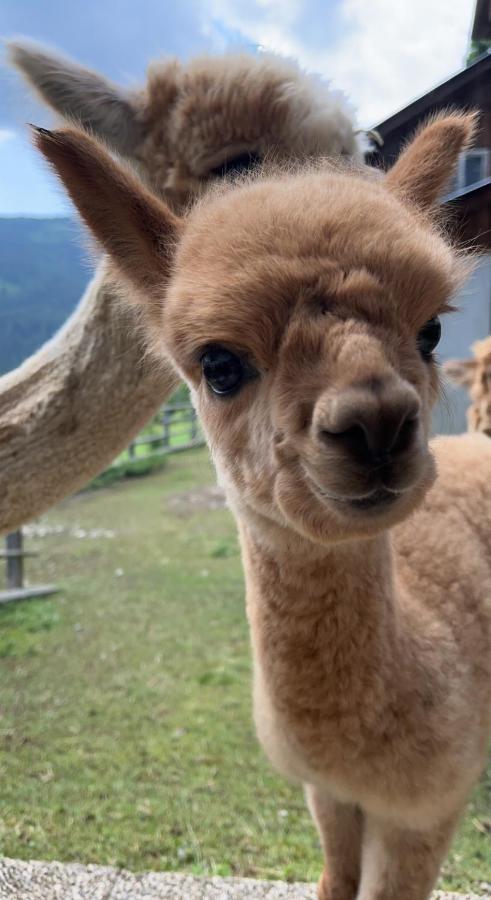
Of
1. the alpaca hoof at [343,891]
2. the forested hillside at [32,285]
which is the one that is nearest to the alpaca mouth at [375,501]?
the alpaca hoof at [343,891]

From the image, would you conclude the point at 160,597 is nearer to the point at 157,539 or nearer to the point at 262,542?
the point at 157,539

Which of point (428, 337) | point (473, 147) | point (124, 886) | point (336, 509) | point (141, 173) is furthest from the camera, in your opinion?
point (124, 886)

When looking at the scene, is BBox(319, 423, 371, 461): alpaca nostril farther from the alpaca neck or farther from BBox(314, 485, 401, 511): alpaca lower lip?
the alpaca neck

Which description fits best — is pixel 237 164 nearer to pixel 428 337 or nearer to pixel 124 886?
pixel 428 337

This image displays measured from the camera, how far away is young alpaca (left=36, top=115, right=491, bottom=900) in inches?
29.0

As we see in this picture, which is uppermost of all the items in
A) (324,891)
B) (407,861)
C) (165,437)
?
(165,437)

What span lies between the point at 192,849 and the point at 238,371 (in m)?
1.63

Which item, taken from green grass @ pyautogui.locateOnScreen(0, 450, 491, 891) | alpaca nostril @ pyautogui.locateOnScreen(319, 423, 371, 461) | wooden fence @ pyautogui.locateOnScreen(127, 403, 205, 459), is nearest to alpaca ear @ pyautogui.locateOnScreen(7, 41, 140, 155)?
alpaca nostril @ pyautogui.locateOnScreen(319, 423, 371, 461)

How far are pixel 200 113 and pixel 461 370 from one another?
1.88 metres

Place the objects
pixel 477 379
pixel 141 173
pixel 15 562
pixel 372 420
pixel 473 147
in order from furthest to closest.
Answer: pixel 15 562, pixel 477 379, pixel 141 173, pixel 473 147, pixel 372 420

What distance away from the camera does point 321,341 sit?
738 millimetres

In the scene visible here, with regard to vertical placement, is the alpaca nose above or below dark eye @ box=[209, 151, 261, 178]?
below

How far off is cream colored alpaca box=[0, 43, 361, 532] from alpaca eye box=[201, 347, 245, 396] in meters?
0.56

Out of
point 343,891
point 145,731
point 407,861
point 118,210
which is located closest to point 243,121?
point 118,210
